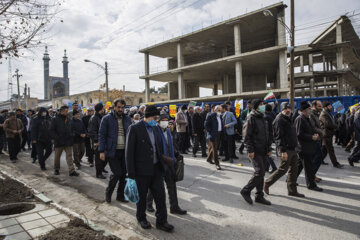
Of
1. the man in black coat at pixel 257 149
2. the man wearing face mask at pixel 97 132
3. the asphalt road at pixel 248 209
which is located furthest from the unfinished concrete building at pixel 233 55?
the man in black coat at pixel 257 149

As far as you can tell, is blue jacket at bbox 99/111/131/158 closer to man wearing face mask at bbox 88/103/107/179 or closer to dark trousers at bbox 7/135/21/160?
man wearing face mask at bbox 88/103/107/179

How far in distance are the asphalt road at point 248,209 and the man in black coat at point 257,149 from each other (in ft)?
0.70

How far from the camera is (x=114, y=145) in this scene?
4.73 m

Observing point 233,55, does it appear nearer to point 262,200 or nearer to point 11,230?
point 262,200

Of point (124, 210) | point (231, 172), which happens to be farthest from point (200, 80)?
point (124, 210)

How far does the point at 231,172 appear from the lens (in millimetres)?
6797

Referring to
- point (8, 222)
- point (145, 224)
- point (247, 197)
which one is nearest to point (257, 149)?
point (247, 197)

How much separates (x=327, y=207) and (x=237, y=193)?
163 centimetres

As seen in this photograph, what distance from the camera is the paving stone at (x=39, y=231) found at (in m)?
3.34

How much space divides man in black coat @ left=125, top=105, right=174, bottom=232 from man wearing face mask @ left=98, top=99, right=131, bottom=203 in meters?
1.25

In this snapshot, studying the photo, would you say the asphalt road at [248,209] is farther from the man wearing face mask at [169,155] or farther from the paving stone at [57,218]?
the paving stone at [57,218]

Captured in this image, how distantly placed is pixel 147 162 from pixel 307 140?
3510mm

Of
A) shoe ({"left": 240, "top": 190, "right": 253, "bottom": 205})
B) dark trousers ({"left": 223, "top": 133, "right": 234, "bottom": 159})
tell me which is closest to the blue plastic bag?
shoe ({"left": 240, "top": 190, "right": 253, "bottom": 205})

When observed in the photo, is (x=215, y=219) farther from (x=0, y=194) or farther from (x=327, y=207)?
(x=0, y=194)
